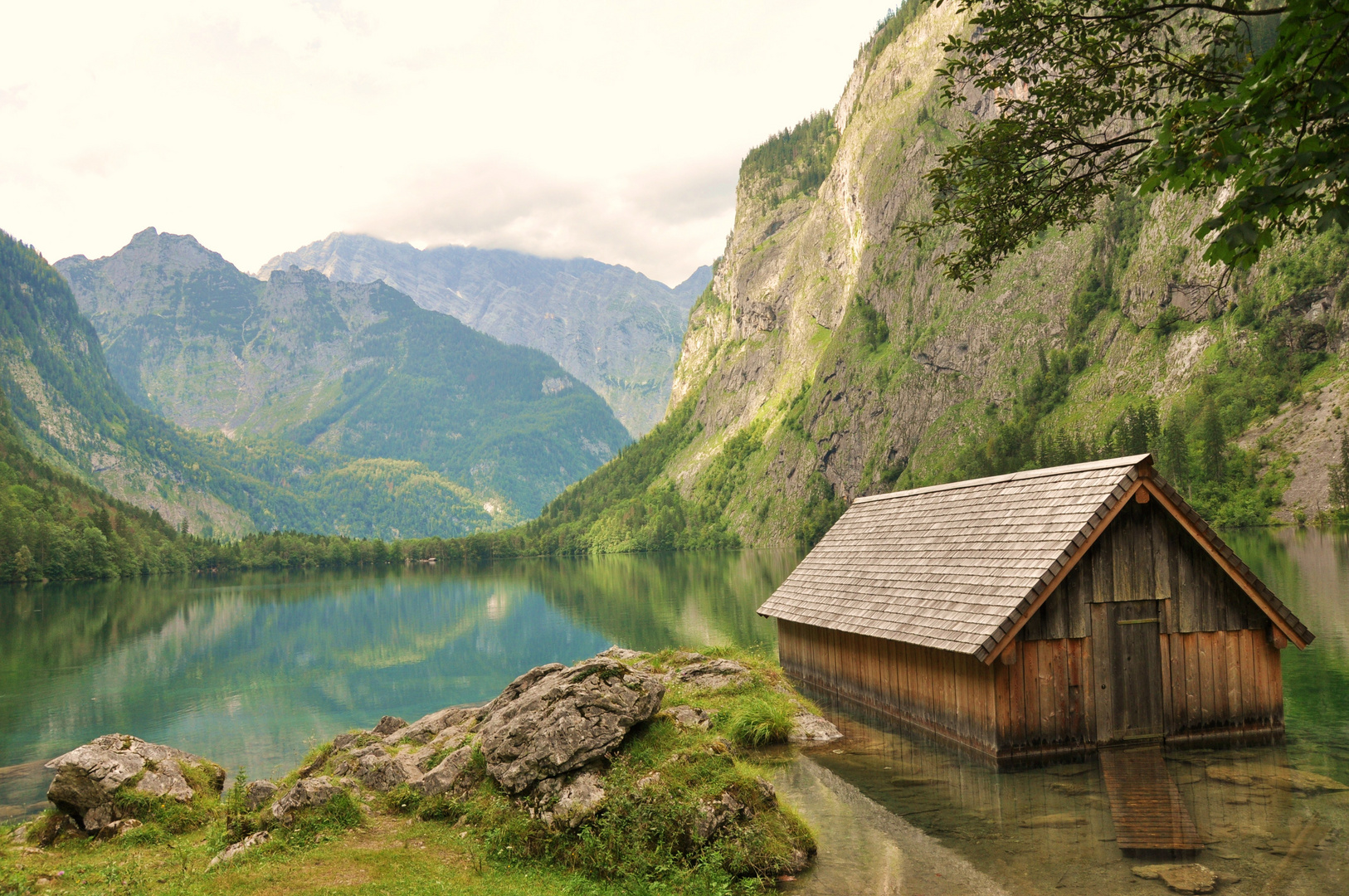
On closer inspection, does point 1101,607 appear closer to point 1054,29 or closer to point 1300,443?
point 1054,29

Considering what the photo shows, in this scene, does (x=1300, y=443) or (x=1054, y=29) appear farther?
(x=1300, y=443)

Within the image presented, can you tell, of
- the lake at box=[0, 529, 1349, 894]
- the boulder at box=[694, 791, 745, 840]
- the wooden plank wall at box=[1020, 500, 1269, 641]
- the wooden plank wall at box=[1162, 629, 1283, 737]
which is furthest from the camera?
the wooden plank wall at box=[1162, 629, 1283, 737]

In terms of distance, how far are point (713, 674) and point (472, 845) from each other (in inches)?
606

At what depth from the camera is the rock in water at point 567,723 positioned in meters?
16.0

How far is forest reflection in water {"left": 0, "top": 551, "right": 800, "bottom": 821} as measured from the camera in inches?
1517

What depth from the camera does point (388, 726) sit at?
28594 mm

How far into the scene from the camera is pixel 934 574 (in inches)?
924

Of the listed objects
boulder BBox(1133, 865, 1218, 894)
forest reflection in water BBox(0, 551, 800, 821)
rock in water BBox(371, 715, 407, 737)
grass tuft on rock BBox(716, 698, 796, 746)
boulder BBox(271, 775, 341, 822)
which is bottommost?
forest reflection in water BBox(0, 551, 800, 821)

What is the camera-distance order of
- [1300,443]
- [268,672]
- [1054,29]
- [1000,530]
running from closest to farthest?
1. [1054,29]
2. [1000,530]
3. [268,672]
4. [1300,443]

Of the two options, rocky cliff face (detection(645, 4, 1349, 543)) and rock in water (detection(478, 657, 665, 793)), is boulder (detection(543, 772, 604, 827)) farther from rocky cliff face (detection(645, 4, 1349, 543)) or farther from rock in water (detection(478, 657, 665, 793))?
rocky cliff face (detection(645, 4, 1349, 543))

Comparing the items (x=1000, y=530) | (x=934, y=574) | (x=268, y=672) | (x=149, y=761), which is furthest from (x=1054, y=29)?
(x=268, y=672)

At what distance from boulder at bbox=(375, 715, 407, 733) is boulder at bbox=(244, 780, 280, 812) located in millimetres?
9219

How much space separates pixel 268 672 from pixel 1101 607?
5406 centimetres

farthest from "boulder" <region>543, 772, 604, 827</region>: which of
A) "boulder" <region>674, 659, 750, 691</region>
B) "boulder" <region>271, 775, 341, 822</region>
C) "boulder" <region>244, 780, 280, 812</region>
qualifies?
"boulder" <region>674, 659, 750, 691</region>
